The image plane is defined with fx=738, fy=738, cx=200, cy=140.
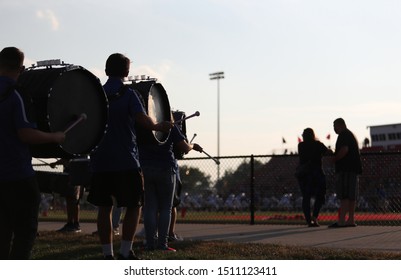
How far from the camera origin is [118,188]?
6438 mm

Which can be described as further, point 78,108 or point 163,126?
point 163,126

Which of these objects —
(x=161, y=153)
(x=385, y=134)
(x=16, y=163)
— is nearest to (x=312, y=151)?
(x=161, y=153)

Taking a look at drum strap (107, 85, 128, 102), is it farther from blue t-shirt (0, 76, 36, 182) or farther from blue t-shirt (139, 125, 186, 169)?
blue t-shirt (0, 76, 36, 182)

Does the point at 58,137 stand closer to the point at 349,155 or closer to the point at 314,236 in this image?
the point at 314,236

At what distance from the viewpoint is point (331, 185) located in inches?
1222

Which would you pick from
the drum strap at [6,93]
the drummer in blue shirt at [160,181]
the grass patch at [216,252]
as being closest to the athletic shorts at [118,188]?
the grass patch at [216,252]

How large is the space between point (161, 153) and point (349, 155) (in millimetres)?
5405

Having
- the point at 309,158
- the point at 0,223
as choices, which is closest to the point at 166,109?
the point at 0,223

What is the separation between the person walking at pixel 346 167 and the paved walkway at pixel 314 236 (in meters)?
0.45

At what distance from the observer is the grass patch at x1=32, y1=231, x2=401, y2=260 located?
7.33m

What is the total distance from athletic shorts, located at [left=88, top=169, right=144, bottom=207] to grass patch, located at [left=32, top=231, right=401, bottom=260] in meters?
0.88

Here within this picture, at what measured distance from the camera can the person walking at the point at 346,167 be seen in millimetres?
12250

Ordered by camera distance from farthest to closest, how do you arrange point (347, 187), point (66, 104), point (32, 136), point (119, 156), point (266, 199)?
point (266, 199)
point (347, 187)
point (119, 156)
point (66, 104)
point (32, 136)

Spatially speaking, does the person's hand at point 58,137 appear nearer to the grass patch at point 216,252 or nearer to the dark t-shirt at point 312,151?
the grass patch at point 216,252
